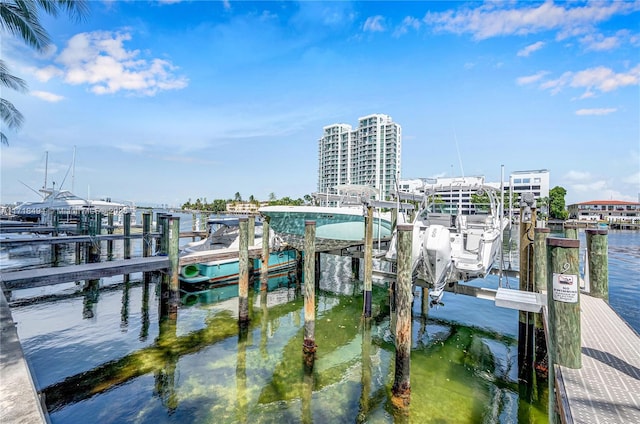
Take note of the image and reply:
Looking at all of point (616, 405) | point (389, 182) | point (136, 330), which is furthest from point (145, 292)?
point (389, 182)

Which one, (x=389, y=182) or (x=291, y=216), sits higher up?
(x=389, y=182)

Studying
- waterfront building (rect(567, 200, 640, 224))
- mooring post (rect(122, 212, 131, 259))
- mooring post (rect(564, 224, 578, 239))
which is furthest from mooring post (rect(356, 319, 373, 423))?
waterfront building (rect(567, 200, 640, 224))

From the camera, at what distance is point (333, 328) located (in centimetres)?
1013

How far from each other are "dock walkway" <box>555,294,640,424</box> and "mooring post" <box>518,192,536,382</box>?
270 centimetres

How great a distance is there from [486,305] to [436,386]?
286 inches

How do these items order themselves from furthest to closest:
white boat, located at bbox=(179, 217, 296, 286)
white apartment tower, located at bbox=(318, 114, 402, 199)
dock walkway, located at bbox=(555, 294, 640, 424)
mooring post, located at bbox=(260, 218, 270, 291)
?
white apartment tower, located at bbox=(318, 114, 402, 199) → white boat, located at bbox=(179, 217, 296, 286) → mooring post, located at bbox=(260, 218, 270, 291) → dock walkway, located at bbox=(555, 294, 640, 424)

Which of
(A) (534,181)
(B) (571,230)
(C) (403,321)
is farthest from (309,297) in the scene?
(A) (534,181)

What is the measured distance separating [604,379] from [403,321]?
2.91 meters

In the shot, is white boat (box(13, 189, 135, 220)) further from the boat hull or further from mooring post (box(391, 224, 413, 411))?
mooring post (box(391, 224, 413, 411))

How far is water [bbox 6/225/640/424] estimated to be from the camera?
5926 millimetres

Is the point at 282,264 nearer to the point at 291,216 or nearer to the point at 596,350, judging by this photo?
the point at 291,216

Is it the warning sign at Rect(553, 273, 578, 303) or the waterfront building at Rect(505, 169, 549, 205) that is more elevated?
the waterfront building at Rect(505, 169, 549, 205)

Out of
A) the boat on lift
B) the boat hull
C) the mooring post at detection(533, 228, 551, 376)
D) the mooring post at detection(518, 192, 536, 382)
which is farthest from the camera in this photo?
the boat hull

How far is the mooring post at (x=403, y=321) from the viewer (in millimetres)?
5930
